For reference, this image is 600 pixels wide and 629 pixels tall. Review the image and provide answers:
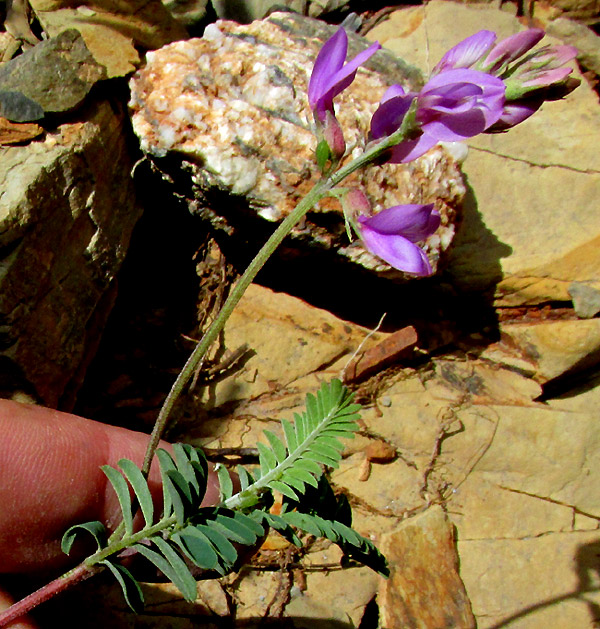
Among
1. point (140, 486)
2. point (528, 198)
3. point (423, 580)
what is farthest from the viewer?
point (528, 198)

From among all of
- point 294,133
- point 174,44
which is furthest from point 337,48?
point 174,44

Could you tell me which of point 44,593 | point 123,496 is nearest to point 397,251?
point 123,496

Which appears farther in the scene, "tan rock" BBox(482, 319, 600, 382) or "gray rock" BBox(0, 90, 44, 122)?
"tan rock" BBox(482, 319, 600, 382)

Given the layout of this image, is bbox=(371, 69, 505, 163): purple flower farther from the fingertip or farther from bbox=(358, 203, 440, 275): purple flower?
the fingertip

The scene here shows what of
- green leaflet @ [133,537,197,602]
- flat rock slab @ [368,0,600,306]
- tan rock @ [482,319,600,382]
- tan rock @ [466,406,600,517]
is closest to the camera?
green leaflet @ [133,537,197,602]

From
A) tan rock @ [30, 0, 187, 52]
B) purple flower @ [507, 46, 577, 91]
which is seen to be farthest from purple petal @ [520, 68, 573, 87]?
tan rock @ [30, 0, 187, 52]

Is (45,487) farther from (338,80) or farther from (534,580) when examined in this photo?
(534,580)
